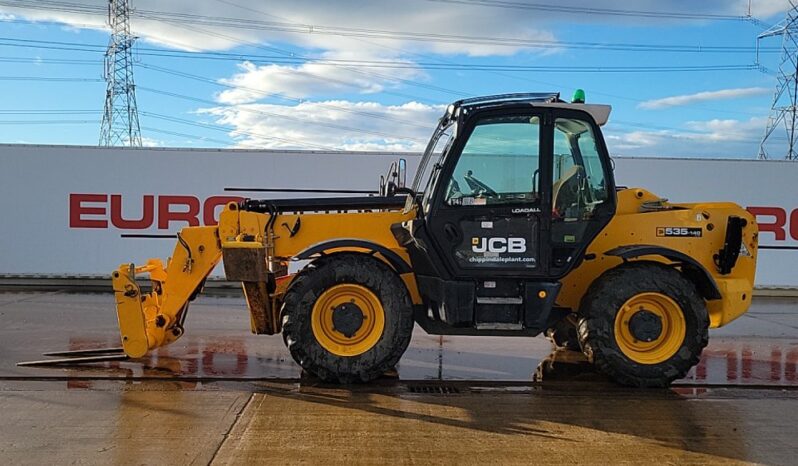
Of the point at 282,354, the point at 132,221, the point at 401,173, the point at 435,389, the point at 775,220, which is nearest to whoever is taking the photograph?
the point at 435,389

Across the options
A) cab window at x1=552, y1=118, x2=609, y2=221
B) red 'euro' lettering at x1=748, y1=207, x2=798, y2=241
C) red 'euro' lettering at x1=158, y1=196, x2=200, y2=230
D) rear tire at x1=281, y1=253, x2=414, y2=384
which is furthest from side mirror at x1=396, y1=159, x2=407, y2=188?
red 'euro' lettering at x1=748, y1=207, x2=798, y2=241

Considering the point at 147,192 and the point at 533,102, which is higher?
the point at 533,102

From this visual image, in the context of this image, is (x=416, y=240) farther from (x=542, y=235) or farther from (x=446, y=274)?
(x=542, y=235)

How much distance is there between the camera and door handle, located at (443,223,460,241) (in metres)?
5.66

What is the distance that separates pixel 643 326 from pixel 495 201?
1694 mm

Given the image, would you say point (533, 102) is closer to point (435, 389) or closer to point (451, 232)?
point (451, 232)

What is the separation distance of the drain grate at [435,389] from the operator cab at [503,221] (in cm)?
53

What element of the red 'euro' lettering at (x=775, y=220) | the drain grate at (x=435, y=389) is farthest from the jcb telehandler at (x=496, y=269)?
the red 'euro' lettering at (x=775, y=220)

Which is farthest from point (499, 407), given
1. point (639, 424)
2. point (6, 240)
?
point (6, 240)

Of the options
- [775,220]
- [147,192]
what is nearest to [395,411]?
[147,192]

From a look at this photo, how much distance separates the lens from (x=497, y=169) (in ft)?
18.7

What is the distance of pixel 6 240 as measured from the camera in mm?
13203

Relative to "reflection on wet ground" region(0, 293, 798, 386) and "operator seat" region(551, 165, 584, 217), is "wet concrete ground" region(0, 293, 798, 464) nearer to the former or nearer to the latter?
"reflection on wet ground" region(0, 293, 798, 386)

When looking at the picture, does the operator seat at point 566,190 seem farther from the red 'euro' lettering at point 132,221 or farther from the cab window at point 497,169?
the red 'euro' lettering at point 132,221
